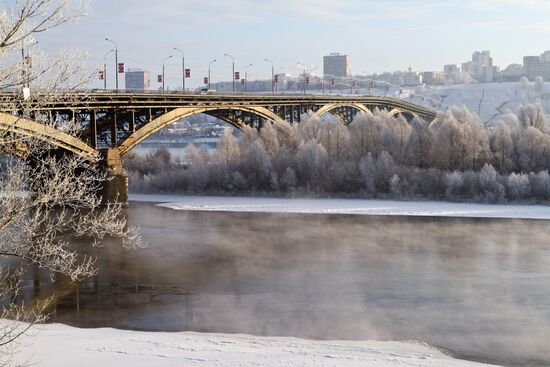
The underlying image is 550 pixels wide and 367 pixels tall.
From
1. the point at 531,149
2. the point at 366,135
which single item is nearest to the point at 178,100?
the point at 366,135

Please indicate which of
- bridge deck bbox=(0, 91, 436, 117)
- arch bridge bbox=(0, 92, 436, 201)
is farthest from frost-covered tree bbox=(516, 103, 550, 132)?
arch bridge bbox=(0, 92, 436, 201)

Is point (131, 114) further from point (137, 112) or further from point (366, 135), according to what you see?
point (366, 135)

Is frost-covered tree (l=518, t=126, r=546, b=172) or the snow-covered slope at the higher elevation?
the snow-covered slope

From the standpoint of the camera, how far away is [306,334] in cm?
1720

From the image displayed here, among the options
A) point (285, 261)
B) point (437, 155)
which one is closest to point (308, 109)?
point (437, 155)

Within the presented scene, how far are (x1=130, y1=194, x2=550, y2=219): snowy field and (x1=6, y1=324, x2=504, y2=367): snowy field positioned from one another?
93.3ft

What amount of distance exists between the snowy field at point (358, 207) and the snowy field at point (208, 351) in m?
28.4

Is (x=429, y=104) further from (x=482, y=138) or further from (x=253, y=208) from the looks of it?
(x=253, y=208)

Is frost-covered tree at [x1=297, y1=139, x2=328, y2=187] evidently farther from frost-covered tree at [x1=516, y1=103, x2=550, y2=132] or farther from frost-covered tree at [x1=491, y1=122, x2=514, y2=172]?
frost-covered tree at [x1=516, y1=103, x2=550, y2=132]

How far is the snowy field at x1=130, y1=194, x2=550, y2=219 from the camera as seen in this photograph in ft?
144

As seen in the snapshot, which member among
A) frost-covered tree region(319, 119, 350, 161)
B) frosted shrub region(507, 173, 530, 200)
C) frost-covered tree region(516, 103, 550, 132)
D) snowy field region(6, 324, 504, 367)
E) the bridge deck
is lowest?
snowy field region(6, 324, 504, 367)

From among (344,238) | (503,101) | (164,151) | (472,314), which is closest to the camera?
(472,314)

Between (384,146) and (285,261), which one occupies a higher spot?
(384,146)

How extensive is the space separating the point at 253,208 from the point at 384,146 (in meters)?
18.7
